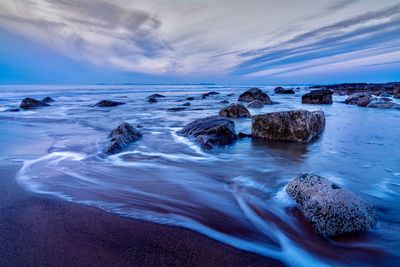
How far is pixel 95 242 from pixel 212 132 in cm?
448

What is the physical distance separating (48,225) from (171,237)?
1214 millimetres

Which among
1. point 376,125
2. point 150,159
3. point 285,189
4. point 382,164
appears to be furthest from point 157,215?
point 376,125

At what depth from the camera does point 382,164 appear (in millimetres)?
4406

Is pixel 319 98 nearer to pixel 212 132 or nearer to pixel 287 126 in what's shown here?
pixel 287 126

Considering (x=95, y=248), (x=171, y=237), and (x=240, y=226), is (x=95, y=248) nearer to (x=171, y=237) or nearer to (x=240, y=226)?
(x=171, y=237)

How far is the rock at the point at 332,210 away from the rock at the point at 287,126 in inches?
143

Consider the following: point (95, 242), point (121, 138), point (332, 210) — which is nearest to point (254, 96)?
point (121, 138)

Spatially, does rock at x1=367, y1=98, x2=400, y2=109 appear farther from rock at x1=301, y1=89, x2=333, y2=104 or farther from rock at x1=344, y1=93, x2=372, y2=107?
rock at x1=301, y1=89, x2=333, y2=104

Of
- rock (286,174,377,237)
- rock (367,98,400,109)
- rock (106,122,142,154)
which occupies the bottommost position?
rock (367,98,400,109)

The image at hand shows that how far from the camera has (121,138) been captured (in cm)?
575

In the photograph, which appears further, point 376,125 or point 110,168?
point 376,125

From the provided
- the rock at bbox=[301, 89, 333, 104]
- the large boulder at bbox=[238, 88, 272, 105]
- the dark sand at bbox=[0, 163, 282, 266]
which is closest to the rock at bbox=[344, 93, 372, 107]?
the rock at bbox=[301, 89, 333, 104]

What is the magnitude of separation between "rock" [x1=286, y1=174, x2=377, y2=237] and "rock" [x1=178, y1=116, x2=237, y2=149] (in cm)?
309

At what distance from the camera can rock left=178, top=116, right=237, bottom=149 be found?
236 inches
